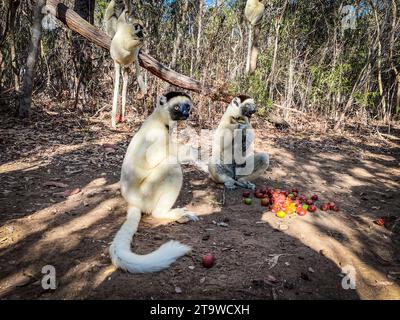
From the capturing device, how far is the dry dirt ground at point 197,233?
269 centimetres

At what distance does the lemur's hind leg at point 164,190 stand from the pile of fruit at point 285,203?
109 centimetres

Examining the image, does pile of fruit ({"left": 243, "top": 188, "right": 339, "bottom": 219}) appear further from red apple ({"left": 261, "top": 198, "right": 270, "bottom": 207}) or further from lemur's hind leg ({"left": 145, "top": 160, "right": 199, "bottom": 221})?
lemur's hind leg ({"left": 145, "top": 160, "right": 199, "bottom": 221})

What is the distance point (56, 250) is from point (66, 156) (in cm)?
307

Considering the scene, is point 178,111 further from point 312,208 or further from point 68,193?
point 312,208

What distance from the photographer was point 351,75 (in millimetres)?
11797

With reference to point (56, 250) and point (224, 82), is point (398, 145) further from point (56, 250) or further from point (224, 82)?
point (56, 250)

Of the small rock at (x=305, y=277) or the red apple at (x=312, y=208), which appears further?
the red apple at (x=312, y=208)

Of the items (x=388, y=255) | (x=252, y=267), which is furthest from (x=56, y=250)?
(x=388, y=255)

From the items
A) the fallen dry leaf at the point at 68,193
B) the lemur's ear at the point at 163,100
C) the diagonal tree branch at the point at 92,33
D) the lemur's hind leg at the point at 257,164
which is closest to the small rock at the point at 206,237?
the lemur's ear at the point at 163,100

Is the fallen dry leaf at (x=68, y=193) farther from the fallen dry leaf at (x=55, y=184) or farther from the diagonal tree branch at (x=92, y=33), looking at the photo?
the diagonal tree branch at (x=92, y=33)

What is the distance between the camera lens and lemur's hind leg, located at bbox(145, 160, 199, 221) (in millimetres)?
3697

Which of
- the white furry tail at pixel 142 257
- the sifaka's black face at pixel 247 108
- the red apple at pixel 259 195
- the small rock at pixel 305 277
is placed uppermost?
the sifaka's black face at pixel 247 108

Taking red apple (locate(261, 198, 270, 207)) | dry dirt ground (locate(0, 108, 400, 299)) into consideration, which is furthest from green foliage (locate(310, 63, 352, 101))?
red apple (locate(261, 198, 270, 207))

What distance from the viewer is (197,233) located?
142 inches
